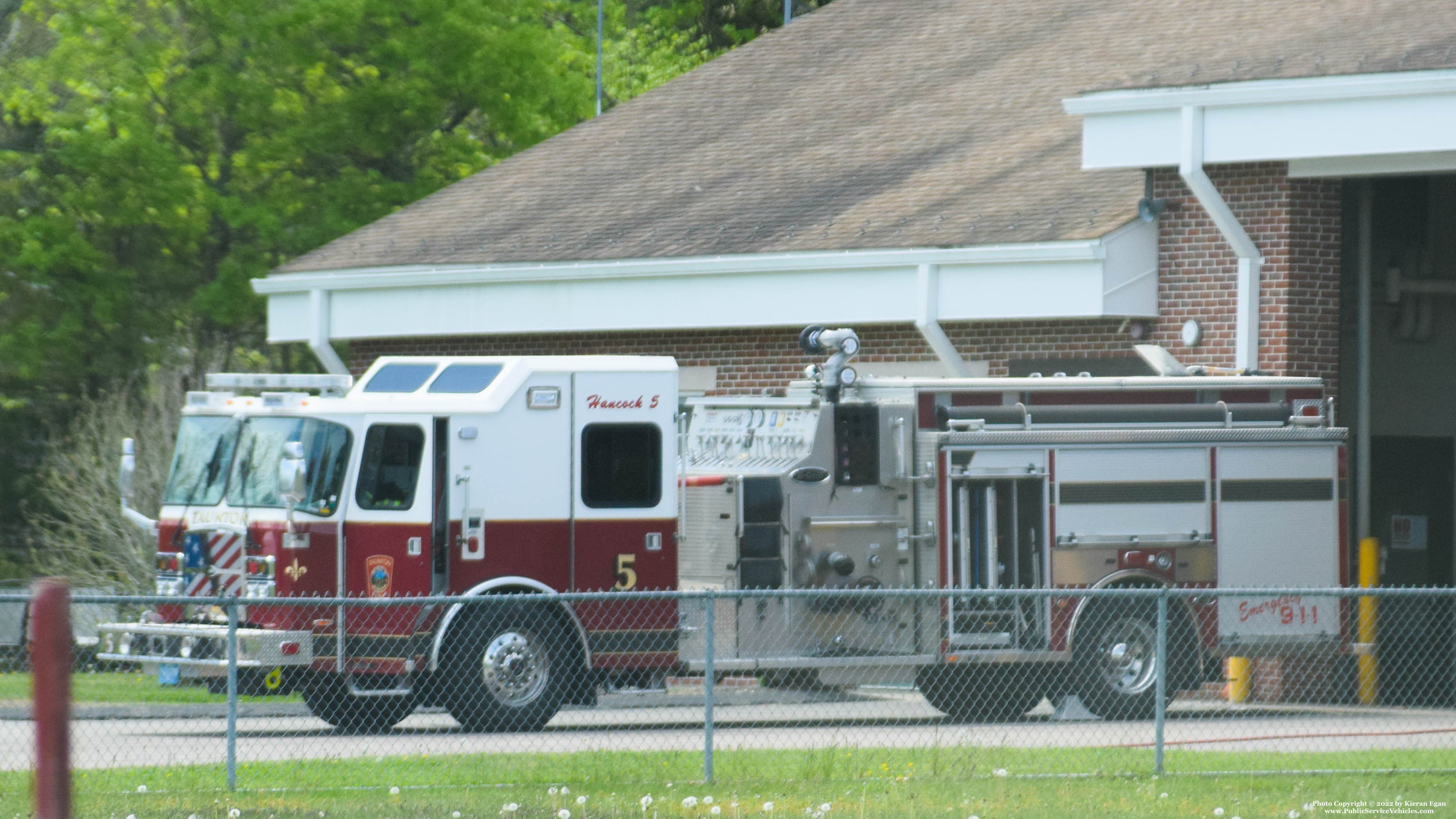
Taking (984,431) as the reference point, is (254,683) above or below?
below

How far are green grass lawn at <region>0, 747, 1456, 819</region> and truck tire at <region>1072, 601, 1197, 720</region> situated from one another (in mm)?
2918

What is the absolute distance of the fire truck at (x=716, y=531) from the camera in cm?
1452

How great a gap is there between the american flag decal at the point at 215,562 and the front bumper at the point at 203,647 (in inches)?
10.2

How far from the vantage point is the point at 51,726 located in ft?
10.6

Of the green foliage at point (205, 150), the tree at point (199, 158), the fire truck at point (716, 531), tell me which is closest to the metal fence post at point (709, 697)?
the fire truck at point (716, 531)

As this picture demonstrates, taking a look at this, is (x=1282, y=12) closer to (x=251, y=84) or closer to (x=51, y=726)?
(x=251, y=84)

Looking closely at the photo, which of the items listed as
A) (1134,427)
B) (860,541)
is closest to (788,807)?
(860,541)

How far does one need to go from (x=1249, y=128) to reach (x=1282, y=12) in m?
3.71

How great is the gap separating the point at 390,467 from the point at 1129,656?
17.8ft

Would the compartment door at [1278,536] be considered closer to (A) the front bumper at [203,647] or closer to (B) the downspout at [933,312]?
(B) the downspout at [933,312]

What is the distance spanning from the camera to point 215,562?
48.7ft

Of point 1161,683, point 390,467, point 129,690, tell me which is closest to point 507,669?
point 390,467

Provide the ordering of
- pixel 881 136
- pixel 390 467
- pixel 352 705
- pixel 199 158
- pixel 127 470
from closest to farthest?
pixel 390 467
pixel 127 470
pixel 352 705
pixel 881 136
pixel 199 158

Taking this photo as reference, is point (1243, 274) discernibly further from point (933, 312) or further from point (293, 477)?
point (293, 477)
